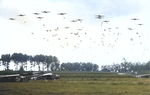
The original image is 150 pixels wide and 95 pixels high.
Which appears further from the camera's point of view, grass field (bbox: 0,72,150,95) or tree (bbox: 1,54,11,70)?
tree (bbox: 1,54,11,70)

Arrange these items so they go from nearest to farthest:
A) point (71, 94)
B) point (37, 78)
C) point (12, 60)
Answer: point (71, 94) < point (37, 78) < point (12, 60)

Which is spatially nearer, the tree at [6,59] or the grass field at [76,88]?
the grass field at [76,88]

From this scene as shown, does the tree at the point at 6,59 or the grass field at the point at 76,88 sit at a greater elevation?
the tree at the point at 6,59

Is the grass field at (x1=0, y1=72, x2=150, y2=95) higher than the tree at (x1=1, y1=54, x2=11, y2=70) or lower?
lower

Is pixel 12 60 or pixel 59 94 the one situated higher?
pixel 12 60

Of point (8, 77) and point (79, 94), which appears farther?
point (8, 77)

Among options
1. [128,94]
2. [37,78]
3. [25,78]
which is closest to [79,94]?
[128,94]

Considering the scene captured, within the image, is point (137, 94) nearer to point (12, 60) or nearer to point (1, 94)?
point (1, 94)

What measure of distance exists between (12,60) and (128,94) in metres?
177

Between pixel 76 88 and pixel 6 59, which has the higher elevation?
pixel 6 59

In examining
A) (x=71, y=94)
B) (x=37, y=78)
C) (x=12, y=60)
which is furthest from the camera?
(x=12, y=60)

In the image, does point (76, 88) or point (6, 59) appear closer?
point (76, 88)

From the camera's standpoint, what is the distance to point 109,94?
30.9m

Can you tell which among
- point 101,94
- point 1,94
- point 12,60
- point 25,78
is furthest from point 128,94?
point 12,60
